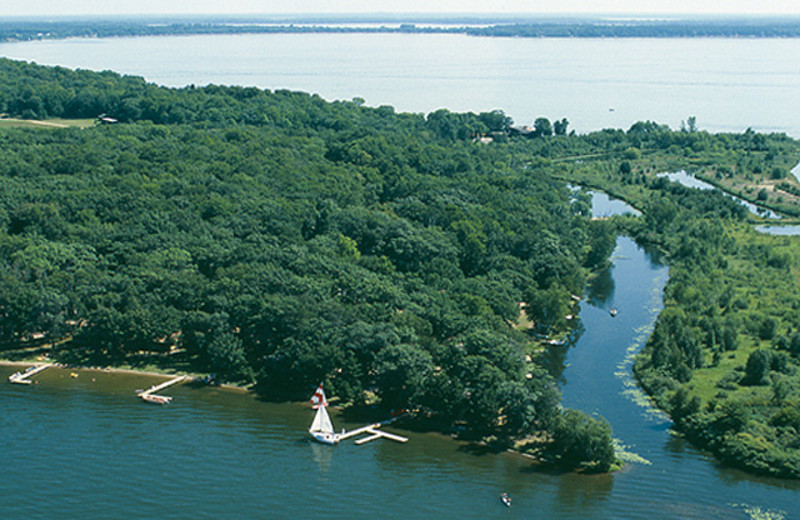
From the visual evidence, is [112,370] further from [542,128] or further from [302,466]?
[542,128]

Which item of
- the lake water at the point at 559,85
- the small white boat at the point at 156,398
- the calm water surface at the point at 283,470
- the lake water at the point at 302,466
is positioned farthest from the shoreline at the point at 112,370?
the lake water at the point at 559,85

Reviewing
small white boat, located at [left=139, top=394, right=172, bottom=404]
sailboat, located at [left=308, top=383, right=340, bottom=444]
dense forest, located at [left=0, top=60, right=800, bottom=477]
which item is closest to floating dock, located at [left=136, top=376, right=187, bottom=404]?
small white boat, located at [left=139, top=394, right=172, bottom=404]

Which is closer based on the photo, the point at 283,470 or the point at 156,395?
the point at 283,470

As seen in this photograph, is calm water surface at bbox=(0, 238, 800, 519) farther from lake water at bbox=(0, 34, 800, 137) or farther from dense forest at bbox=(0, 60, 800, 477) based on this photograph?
lake water at bbox=(0, 34, 800, 137)

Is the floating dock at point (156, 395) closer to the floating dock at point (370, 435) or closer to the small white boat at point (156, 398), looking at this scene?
the small white boat at point (156, 398)

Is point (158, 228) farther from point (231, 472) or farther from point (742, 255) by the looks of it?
point (742, 255)

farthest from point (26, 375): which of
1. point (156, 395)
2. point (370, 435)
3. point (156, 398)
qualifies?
point (370, 435)

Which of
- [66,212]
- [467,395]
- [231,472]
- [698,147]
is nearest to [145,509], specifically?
[231,472]
